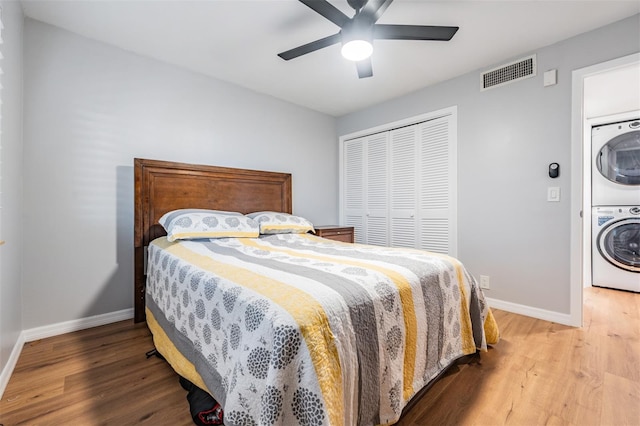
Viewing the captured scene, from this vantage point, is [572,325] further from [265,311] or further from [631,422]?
[265,311]

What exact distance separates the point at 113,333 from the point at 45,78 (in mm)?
1994

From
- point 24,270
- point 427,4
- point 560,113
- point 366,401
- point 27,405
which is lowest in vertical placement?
point 27,405

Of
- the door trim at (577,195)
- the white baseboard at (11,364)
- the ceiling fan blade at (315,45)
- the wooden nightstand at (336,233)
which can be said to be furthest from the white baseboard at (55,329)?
the door trim at (577,195)

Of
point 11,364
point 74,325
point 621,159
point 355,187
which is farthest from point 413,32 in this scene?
point 621,159

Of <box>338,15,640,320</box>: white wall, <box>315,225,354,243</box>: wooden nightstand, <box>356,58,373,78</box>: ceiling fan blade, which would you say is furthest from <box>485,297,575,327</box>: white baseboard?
<box>356,58,373,78</box>: ceiling fan blade

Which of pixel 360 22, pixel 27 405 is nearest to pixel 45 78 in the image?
pixel 27 405

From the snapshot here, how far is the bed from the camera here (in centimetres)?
83

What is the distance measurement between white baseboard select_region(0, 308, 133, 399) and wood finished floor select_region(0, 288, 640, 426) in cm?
5

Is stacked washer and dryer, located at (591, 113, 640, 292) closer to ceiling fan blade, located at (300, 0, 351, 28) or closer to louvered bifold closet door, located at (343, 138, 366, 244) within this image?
louvered bifold closet door, located at (343, 138, 366, 244)

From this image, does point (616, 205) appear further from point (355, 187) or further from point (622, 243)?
point (355, 187)

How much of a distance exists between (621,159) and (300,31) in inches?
155

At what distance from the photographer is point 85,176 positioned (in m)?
2.22

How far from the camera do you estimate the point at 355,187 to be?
155 inches

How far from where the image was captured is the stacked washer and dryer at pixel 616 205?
3.13 m
